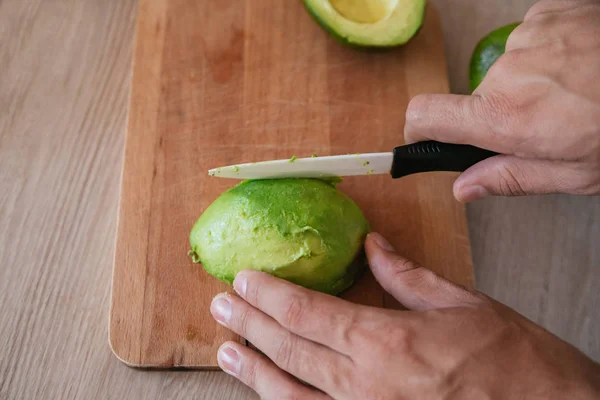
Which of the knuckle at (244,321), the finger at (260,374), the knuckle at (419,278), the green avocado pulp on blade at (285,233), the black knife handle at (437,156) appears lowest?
the finger at (260,374)

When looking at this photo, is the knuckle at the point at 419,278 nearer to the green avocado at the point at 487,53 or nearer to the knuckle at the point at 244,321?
the knuckle at the point at 244,321

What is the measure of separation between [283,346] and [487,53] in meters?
0.96

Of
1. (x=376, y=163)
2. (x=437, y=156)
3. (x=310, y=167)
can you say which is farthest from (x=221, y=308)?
(x=437, y=156)

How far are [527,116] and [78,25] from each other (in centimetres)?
130

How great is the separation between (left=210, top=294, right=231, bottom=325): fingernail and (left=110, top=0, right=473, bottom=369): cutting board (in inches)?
2.6

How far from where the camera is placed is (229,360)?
1173 mm

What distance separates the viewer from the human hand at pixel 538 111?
1.06m

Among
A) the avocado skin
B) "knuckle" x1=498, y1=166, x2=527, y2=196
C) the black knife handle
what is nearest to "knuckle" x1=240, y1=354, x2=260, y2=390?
the black knife handle

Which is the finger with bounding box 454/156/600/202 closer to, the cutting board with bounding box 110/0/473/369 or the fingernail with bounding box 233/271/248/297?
the cutting board with bounding box 110/0/473/369

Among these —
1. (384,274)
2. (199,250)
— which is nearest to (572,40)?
(384,274)

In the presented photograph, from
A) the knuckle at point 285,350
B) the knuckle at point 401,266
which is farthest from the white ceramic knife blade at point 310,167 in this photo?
the knuckle at point 285,350

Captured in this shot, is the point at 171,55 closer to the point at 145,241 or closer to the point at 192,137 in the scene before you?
the point at 192,137

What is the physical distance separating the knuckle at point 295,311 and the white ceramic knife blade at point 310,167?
30 centimetres

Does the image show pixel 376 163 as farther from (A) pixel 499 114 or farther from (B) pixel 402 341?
(B) pixel 402 341
